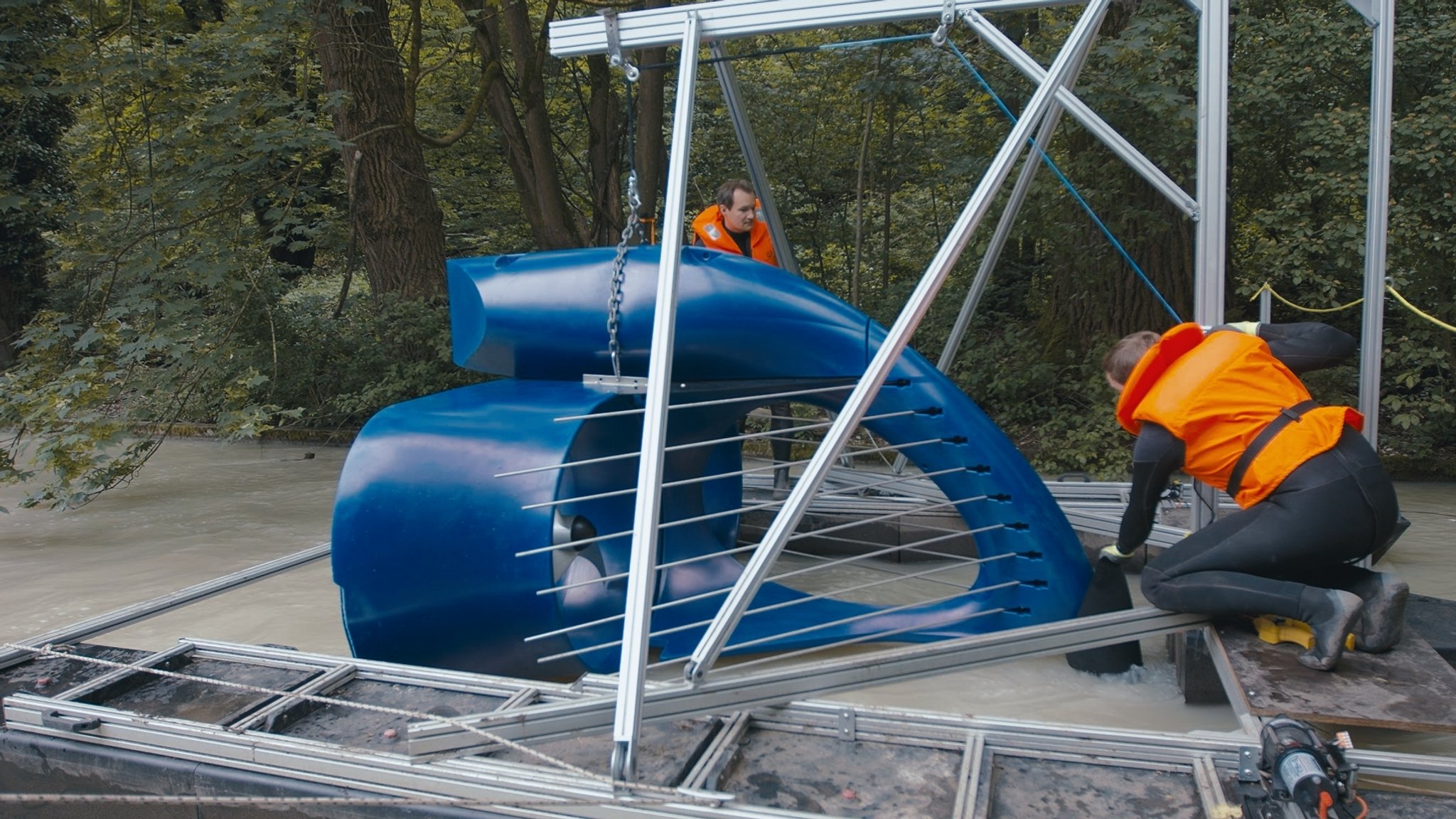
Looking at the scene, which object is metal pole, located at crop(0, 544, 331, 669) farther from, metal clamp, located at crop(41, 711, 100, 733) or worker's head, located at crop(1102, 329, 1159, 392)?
worker's head, located at crop(1102, 329, 1159, 392)

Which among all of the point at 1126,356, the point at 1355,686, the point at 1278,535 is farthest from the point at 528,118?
the point at 1355,686

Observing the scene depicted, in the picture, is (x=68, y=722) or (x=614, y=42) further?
(x=614, y=42)

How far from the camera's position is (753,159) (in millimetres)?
5488

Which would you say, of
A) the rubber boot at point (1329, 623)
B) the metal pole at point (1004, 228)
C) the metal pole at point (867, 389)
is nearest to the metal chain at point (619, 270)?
the metal pole at point (867, 389)

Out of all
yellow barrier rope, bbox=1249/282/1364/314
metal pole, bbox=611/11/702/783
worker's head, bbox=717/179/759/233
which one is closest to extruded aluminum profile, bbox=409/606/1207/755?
metal pole, bbox=611/11/702/783

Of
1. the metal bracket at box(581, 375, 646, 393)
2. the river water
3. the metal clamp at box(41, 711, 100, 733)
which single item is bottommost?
the river water

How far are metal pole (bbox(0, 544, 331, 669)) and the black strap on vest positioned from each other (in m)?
3.57

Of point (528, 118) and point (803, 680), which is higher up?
point (528, 118)

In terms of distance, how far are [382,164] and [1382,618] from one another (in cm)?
920

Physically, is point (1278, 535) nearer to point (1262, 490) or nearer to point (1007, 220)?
point (1262, 490)

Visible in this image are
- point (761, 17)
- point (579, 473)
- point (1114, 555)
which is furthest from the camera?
point (579, 473)

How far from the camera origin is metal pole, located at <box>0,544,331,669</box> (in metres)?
3.61

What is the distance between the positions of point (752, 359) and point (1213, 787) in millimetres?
2207

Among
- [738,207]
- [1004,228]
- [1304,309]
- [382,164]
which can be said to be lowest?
[1304,309]
